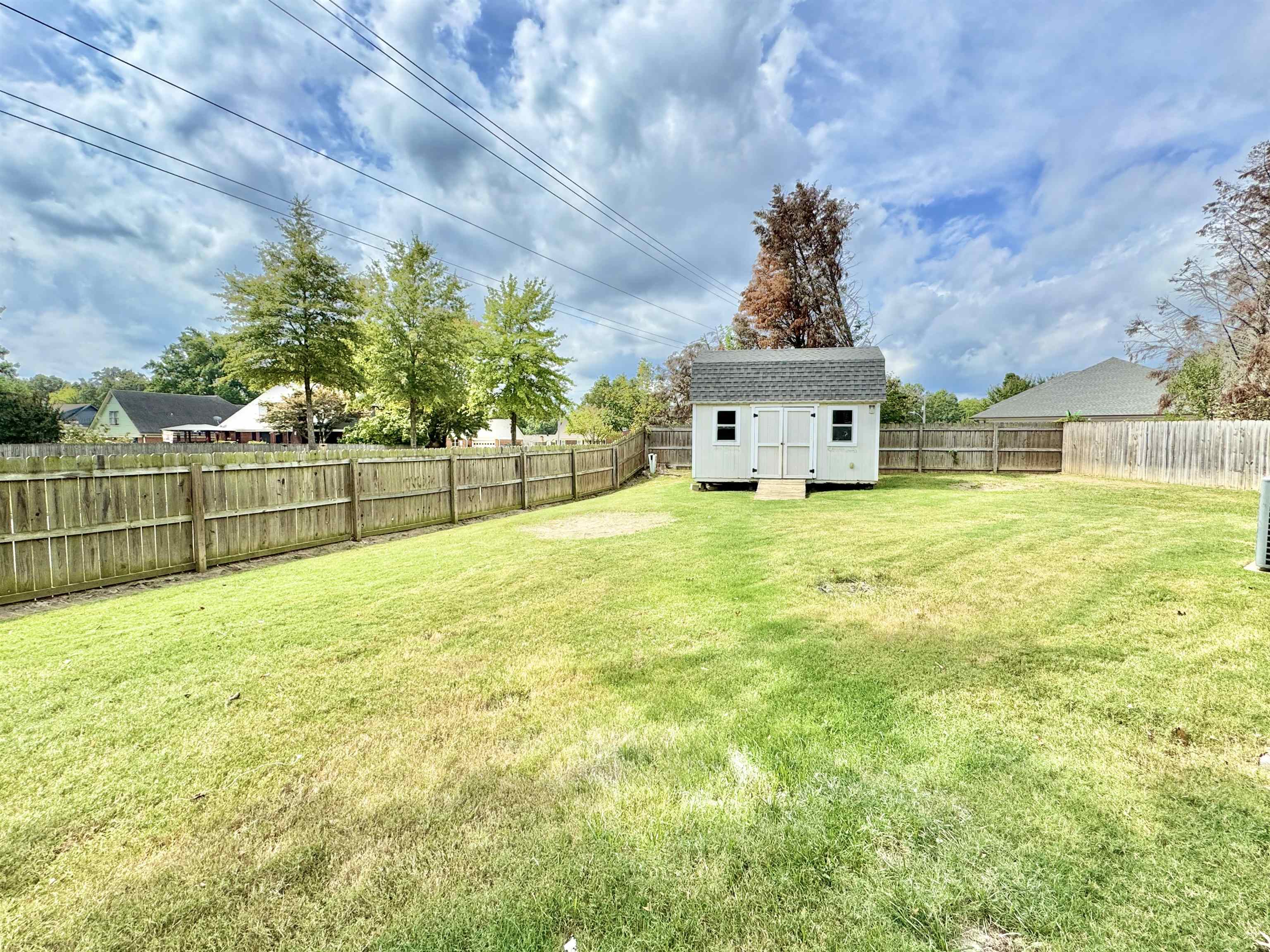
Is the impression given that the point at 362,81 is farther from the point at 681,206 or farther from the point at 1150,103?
the point at 1150,103

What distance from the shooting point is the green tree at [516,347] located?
22219 millimetres

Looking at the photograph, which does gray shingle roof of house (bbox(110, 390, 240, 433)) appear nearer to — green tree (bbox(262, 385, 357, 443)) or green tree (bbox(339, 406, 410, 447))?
green tree (bbox(262, 385, 357, 443))

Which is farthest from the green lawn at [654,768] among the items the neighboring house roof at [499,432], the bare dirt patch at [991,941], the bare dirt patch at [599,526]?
the neighboring house roof at [499,432]

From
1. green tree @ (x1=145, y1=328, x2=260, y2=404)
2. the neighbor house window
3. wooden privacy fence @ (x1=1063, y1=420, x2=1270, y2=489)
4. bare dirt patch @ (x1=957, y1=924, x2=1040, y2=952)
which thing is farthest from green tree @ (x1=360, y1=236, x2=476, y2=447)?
green tree @ (x1=145, y1=328, x2=260, y2=404)

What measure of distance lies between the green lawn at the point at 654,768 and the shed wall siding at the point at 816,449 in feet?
31.1

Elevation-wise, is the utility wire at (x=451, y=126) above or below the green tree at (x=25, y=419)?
above

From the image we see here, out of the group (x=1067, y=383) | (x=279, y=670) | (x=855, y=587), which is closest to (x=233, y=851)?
(x=279, y=670)

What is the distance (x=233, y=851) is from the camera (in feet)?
6.86

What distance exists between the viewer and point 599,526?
9.75 meters

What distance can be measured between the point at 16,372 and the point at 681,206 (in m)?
44.8

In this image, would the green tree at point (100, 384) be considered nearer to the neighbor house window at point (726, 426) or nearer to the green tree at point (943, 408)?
the neighbor house window at point (726, 426)

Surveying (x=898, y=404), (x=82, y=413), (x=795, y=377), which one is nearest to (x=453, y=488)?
(x=795, y=377)

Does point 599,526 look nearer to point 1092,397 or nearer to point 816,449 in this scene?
point 816,449

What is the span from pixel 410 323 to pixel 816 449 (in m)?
17.3
